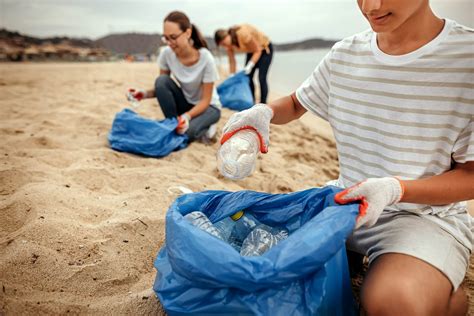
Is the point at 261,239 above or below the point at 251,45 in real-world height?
below

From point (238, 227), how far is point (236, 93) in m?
3.07

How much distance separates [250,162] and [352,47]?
0.49 m

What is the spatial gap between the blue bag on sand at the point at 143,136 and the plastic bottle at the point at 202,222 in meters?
1.42

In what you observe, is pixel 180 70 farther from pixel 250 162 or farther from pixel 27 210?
pixel 250 162

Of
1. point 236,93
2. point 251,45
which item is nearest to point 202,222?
point 236,93

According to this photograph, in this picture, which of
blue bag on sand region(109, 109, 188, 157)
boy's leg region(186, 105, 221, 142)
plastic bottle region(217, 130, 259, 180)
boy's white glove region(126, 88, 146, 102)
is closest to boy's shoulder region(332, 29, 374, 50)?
plastic bottle region(217, 130, 259, 180)

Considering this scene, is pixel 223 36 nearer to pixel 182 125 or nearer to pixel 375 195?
pixel 182 125

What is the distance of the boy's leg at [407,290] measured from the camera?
2.66 ft

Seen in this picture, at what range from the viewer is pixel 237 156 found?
1104 mm

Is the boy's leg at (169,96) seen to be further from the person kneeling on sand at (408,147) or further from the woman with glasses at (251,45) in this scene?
the person kneeling on sand at (408,147)

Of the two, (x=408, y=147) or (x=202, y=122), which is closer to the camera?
(x=408, y=147)

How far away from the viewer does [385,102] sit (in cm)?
106

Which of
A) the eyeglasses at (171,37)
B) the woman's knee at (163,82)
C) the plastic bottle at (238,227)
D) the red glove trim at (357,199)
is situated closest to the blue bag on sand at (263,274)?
the red glove trim at (357,199)

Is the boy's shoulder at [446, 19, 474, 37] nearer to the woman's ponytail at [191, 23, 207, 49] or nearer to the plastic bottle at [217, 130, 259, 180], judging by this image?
the plastic bottle at [217, 130, 259, 180]
